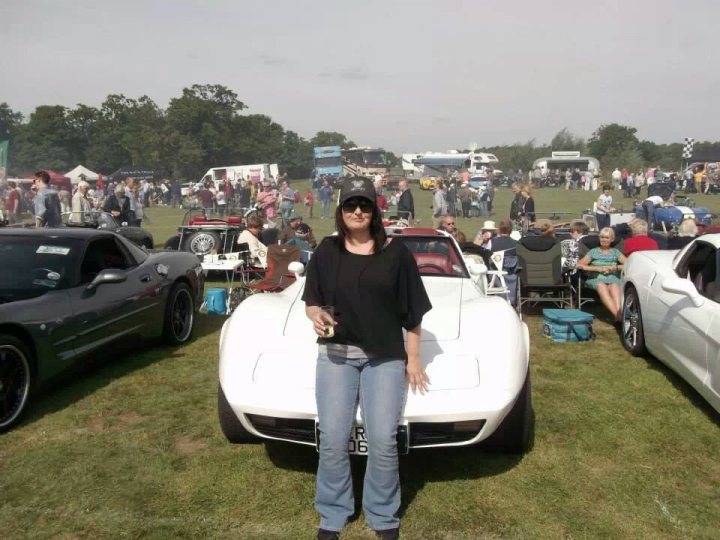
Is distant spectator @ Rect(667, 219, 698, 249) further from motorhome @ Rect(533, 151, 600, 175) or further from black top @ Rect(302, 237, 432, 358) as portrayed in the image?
motorhome @ Rect(533, 151, 600, 175)

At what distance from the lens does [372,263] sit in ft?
9.03

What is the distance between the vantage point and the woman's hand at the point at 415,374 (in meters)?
2.87

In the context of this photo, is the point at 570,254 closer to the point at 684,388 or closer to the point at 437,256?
the point at 684,388

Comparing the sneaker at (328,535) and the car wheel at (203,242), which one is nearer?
the sneaker at (328,535)

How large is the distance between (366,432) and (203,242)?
8.10m

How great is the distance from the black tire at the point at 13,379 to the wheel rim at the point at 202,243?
6.26 meters

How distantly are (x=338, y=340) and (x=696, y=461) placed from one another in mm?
2418

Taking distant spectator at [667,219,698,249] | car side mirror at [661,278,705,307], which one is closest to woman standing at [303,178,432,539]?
car side mirror at [661,278,705,307]

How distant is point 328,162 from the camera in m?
41.2

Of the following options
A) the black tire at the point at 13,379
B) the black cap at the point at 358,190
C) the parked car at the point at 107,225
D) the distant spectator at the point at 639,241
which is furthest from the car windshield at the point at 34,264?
the distant spectator at the point at 639,241

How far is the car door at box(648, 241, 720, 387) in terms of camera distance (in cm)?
410

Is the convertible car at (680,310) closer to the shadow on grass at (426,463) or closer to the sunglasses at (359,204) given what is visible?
the shadow on grass at (426,463)

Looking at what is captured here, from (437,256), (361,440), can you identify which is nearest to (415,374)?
(361,440)

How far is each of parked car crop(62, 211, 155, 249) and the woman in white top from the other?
233cm
